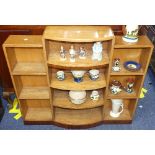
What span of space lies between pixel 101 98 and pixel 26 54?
90 cm

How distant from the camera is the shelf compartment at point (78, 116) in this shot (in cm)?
220

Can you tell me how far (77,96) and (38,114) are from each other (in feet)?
1.92

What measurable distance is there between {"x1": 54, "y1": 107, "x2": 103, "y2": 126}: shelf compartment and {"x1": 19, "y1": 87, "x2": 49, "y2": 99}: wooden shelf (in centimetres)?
36

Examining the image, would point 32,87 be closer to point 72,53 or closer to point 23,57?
point 23,57

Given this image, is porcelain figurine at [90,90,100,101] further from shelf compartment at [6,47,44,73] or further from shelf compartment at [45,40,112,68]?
shelf compartment at [6,47,44,73]

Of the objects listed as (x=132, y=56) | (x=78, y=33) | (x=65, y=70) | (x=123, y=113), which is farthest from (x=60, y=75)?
(x=123, y=113)

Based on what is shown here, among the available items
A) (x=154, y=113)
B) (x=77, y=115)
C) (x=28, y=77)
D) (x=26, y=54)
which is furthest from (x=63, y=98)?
(x=154, y=113)

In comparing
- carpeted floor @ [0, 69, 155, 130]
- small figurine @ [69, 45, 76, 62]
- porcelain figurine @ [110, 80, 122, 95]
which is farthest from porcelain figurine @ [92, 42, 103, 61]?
carpeted floor @ [0, 69, 155, 130]

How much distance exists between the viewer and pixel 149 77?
2.99 meters

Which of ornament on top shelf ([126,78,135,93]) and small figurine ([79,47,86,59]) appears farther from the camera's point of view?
ornament on top shelf ([126,78,135,93])

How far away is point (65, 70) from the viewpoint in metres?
2.00

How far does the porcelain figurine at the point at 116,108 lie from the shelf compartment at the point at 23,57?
89 centimetres

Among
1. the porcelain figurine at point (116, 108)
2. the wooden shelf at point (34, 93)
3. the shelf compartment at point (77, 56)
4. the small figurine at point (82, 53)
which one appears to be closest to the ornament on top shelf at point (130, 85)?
the porcelain figurine at point (116, 108)

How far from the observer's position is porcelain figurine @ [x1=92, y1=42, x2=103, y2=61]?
165cm
